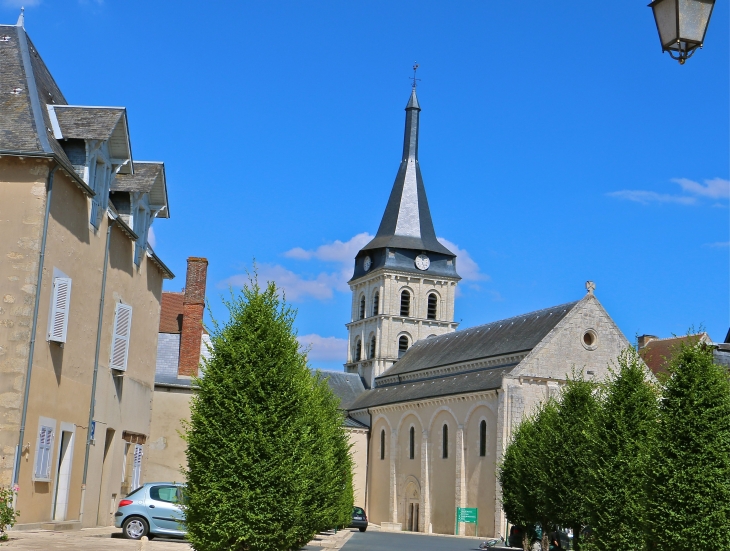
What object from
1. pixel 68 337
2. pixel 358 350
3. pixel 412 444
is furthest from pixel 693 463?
pixel 358 350

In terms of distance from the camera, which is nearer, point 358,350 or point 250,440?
point 250,440

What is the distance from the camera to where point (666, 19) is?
6090 millimetres

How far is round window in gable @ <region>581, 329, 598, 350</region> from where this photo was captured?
47.6m

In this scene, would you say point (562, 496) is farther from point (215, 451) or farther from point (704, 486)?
point (215, 451)

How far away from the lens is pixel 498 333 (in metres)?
53.3

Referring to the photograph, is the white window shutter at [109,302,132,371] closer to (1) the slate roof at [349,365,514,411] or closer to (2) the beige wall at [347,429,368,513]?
(1) the slate roof at [349,365,514,411]

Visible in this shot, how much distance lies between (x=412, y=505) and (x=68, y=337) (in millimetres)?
38529

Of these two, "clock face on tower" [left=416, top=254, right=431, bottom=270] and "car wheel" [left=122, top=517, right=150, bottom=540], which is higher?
"clock face on tower" [left=416, top=254, right=431, bottom=270]

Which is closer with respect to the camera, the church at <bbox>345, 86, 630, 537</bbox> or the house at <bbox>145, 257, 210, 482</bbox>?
the house at <bbox>145, 257, 210, 482</bbox>

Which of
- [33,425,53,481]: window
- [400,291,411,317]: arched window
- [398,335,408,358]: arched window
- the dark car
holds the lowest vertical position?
the dark car

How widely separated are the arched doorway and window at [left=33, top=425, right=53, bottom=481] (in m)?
37.4

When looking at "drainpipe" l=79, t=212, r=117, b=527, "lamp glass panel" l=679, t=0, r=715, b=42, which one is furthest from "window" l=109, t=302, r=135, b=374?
"lamp glass panel" l=679, t=0, r=715, b=42

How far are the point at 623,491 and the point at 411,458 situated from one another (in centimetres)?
3618

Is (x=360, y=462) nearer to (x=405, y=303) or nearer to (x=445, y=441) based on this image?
(x=445, y=441)
